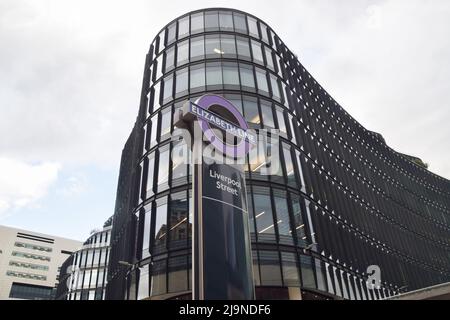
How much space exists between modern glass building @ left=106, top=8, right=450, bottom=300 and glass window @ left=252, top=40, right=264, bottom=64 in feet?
0.45

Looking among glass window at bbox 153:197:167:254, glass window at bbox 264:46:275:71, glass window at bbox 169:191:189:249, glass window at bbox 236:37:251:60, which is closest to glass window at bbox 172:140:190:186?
glass window at bbox 169:191:189:249

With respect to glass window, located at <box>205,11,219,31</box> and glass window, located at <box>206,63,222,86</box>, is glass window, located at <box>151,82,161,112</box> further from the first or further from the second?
glass window, located at <box>205,11,219,31</box>

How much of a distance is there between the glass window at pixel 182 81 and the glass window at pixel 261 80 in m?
5.98

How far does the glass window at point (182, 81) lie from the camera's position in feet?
102

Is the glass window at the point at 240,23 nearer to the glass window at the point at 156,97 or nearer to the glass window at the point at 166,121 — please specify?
the glass window at the point at 156,97

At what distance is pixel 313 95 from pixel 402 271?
2286cm

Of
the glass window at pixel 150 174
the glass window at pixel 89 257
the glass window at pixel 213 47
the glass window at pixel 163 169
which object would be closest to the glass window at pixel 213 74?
the glass window at pixel 213 47

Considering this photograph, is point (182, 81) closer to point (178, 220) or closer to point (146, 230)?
point (178, 220)

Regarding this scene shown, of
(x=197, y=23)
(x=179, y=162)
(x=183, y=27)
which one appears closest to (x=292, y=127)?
(x=179, y=162)

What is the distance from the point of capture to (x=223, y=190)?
11828 millimetres

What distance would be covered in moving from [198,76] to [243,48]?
5276 mm

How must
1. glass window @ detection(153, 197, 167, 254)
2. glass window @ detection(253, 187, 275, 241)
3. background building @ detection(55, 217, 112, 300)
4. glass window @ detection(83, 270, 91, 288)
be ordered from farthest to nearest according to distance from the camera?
glass window @ detection(83, 270, 91, 288) < background building @ detection(55, 217, 112, 300) < glass window @ detection(153, 197, 167, 254) < glass window @ detection(253, 187, 275, 241)

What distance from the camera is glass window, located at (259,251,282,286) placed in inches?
889
